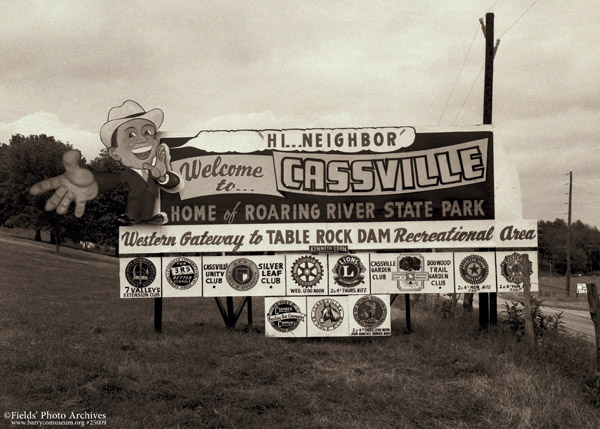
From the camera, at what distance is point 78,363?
8742 mm

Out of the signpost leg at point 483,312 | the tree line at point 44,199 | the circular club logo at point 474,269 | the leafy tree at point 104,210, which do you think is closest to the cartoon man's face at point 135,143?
the circular club logo at point 474,269

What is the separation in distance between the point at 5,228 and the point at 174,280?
69.2m

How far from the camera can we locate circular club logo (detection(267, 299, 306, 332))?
11766mm

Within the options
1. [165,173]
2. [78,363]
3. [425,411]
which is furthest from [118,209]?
[425,411]

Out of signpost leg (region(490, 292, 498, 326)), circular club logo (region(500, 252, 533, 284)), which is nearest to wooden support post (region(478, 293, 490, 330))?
signpost leg (region(490, 292, 498, 326))

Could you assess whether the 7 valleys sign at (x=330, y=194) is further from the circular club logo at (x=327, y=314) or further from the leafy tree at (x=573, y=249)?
the leafy tree at (x=573, y=249)

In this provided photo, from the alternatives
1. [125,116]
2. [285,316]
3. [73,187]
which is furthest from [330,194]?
[73,187]

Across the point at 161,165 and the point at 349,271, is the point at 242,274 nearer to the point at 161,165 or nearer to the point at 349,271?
the point at 349,271

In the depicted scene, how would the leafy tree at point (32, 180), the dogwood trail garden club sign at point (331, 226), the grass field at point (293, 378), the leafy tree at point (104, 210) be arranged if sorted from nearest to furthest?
the grass field at point (293, 378)
the dogwood trail garden club sign at point (331, 226)
the leafy tree at point (32, 180)
the leafy tree at point (104, 210)

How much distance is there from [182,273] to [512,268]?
295 inches

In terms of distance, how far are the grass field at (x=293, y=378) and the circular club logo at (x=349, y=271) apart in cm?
135

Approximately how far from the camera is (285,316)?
1180 cm

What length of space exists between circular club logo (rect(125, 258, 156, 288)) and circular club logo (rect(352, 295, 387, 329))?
15.4 feet

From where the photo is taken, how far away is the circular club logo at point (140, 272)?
12.1 metres
